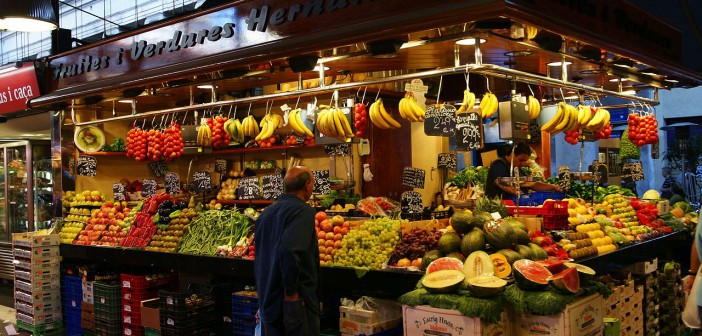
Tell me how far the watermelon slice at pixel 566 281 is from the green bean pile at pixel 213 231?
362cm

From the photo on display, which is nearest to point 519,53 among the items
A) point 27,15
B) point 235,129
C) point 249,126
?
point 249,126

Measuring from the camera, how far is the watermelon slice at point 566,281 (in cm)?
421

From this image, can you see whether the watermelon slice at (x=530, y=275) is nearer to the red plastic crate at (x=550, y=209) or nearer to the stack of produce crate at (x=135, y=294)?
the red plastic crate at (x=550, y=209)

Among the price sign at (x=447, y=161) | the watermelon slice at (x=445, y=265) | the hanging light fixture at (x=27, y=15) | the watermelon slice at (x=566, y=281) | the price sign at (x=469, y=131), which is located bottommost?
the watermelon slice at (x=566, y=281)

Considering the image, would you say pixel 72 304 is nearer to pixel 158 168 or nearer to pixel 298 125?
pixel 158 168

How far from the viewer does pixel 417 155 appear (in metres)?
11.2

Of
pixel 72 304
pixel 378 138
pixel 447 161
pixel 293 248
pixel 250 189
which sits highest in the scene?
pixel 378 138

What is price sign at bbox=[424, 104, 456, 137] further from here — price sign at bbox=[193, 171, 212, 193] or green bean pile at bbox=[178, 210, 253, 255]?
price sign at bbox=[193, 171, 212, 193]

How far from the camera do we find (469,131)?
5645mm

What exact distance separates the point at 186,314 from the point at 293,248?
258 cm

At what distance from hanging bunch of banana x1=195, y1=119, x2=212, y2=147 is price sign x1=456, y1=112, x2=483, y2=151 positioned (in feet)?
11.4

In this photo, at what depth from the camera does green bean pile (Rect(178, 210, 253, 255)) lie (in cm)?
687

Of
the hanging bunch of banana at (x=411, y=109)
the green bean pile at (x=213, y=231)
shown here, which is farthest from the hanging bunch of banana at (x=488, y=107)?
the green bean pile at (x=213, y=231)

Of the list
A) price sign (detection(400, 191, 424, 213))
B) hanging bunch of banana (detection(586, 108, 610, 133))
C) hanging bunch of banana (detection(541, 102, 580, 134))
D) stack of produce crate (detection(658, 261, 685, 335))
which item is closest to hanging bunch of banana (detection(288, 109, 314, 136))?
price sign (detection(400, 191, 424, 213))
